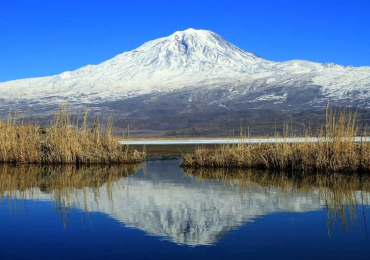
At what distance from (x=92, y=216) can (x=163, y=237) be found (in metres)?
1.83

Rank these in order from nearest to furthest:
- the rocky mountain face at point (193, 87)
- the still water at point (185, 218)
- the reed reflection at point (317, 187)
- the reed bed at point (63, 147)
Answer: the still water at point (185, 218), the reed reflection at point (317, 187), the reed bed at point (63, 147), the rocky mountain face at point (193, 87)

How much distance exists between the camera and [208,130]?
58625 mm

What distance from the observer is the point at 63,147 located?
18.6m

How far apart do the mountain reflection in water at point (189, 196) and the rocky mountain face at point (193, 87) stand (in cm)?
5118

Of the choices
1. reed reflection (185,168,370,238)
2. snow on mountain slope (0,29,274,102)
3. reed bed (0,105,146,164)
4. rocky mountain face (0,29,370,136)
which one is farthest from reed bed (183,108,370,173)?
snow on mountain slope (0,29,274,102)

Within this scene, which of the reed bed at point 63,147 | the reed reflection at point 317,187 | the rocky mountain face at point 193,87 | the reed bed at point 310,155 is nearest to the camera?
the reed reflection at point 317,187

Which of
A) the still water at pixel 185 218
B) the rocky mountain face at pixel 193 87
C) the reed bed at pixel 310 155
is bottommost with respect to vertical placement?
the still water at pixel 185 218


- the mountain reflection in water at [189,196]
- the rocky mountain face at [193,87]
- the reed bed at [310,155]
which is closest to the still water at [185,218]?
the mountain reflection in water at [189,196]

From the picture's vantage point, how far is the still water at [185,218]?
22.0 ft

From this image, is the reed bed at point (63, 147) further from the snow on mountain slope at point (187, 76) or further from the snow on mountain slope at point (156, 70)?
the snow on mountain slope at point (156, 70)

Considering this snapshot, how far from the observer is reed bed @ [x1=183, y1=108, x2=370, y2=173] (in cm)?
1440

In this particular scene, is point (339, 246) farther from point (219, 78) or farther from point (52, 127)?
point (219, 78)

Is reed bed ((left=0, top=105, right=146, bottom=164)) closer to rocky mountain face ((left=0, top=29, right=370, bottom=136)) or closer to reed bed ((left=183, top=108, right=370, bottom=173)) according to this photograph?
reed bed ((left=183, top=108, right=370, bottom=173))

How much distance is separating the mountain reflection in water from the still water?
2 centimetres
